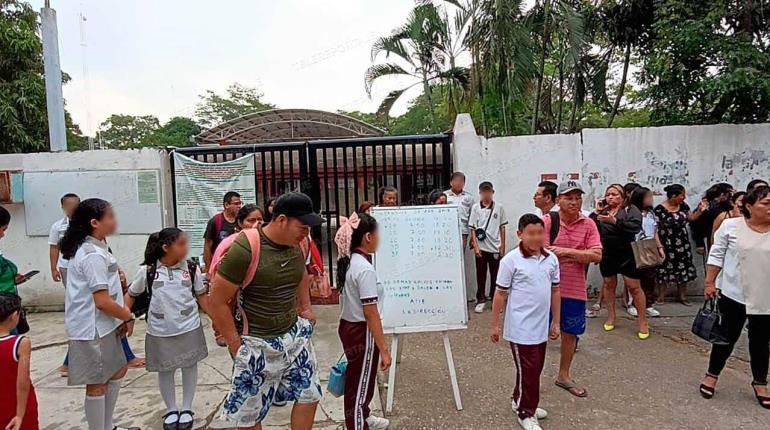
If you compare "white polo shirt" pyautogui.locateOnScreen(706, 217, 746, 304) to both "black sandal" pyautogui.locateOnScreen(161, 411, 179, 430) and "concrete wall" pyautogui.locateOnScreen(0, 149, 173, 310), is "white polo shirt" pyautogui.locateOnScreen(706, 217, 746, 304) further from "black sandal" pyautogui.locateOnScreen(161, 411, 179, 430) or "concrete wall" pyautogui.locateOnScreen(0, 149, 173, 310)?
"concrete wall" pyautogui.locateOnScreen(0, 149, 173, 310)

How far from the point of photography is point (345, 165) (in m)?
6.10

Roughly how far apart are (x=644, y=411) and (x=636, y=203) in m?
2.45

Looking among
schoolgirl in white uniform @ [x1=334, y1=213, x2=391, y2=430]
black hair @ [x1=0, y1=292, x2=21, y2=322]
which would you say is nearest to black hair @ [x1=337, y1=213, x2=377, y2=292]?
schoolgirl in white uniform @ [x1=334, y1=213, x2=391, y2=430]

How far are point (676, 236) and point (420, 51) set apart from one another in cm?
679

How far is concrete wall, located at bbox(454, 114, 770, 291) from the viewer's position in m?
5.80

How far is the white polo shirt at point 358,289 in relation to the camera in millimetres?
2648

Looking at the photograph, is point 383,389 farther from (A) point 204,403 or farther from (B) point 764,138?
(B) point 764,138

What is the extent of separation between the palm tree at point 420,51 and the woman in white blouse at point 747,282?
7.72 metres

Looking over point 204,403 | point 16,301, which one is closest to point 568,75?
point 204,403

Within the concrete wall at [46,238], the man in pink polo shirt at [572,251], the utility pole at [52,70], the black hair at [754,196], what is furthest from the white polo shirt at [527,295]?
the utility pole at [52,70]

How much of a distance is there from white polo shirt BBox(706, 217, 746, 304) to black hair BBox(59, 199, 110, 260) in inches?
160

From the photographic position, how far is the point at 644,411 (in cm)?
333

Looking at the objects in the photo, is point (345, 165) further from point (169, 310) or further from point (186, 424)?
point (186, 424)

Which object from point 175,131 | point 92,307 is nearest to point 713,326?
point 92,307
